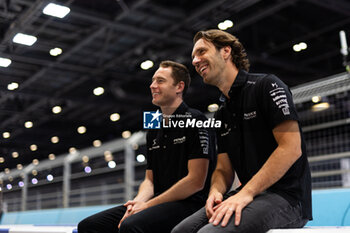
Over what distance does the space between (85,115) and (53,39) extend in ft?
29.5

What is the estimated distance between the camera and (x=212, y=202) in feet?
4.73

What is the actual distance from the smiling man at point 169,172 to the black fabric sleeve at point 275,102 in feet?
1.79

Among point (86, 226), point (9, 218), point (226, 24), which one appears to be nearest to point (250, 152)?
point (86, 226)

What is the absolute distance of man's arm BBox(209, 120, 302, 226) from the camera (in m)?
1.29

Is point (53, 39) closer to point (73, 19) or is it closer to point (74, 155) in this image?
point (74, 155)

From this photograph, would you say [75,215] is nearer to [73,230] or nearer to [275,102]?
A: [73,230]

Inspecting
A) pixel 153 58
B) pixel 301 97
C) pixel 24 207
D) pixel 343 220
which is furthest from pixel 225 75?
pixel 153 58

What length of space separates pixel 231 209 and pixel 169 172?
2.65 feet

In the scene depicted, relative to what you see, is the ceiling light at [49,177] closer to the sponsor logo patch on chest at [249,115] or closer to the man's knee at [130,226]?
the man's knee at [130,226]

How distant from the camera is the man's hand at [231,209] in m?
1.23

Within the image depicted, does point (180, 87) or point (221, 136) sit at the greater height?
point (180, 87)

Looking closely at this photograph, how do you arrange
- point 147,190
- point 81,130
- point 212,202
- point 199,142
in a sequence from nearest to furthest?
point 212,202 → point 199,142 → point 147,190 → point 81,130

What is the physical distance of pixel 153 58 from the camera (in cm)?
901

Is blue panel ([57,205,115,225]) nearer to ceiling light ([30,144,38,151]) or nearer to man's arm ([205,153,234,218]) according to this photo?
ceiling light ([30,144,38,151])
